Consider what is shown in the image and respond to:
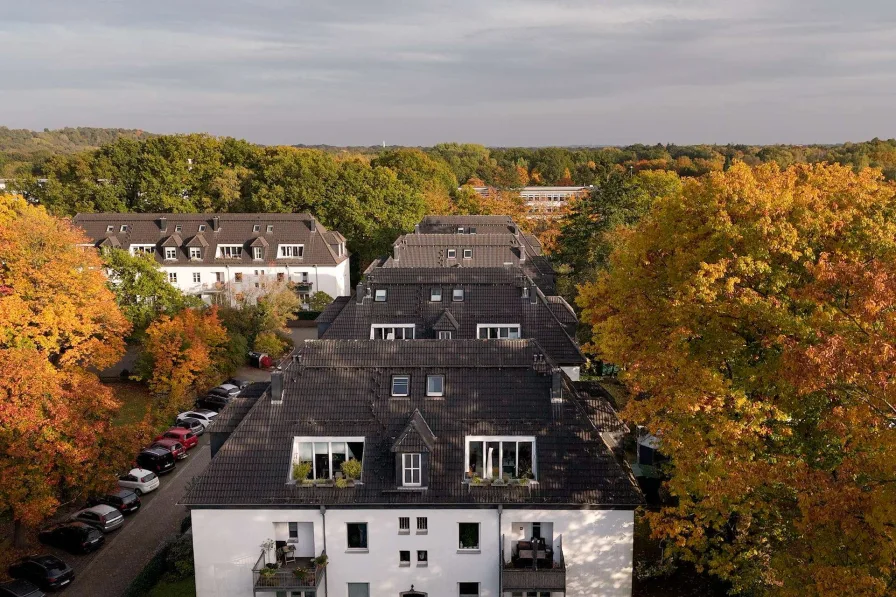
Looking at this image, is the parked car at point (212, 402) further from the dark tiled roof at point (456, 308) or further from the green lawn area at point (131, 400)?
the dark tiled roof at point (456, 308)

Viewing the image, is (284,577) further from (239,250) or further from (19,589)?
(239,250)

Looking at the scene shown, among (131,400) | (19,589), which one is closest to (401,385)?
(19,589)

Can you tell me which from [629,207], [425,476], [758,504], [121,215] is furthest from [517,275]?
[121,215]

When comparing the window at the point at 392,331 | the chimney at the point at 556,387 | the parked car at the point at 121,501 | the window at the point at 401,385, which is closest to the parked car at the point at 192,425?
the parked car at the point at 121,501

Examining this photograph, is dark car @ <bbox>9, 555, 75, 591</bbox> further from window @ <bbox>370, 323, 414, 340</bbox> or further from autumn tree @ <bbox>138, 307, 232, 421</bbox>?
window @ <bbox>370, 323, 414, 340</bbox>

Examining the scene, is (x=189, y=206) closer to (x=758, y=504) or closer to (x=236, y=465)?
(x=236, y=465)

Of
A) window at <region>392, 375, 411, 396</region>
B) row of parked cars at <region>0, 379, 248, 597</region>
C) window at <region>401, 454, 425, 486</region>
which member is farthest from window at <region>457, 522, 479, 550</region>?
row of parked cars at <region>0, 379, 248, 597</region>
